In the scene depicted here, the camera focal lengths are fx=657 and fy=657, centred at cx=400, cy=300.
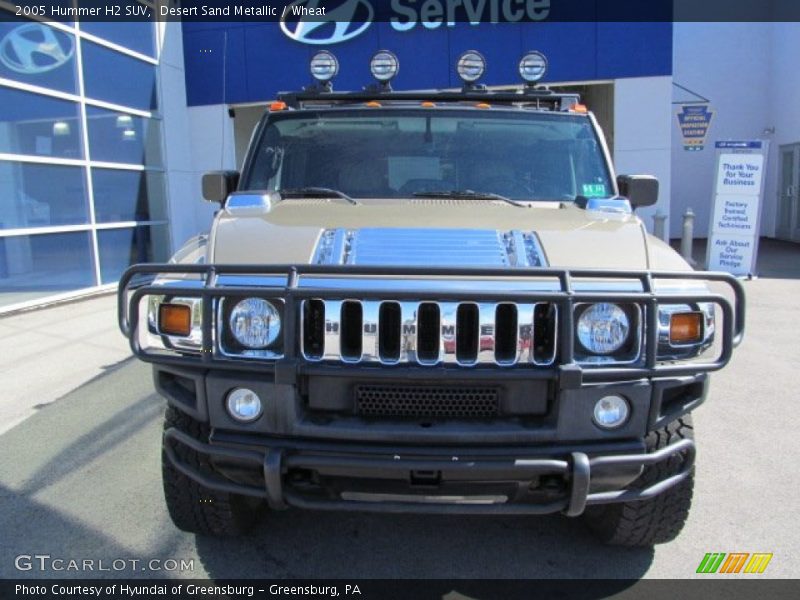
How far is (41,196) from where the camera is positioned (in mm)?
8977

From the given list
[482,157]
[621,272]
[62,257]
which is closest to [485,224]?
[621,272]

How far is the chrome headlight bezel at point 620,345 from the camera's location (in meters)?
2.35

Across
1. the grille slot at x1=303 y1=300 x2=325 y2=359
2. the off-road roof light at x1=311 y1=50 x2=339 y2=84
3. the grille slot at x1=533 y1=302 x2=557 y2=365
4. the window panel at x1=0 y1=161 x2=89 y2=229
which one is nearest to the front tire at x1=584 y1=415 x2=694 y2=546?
the grille slot at x1=533 y1=302 x2=557 y2=365

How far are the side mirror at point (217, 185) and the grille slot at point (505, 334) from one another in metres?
2.12

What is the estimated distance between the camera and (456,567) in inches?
113

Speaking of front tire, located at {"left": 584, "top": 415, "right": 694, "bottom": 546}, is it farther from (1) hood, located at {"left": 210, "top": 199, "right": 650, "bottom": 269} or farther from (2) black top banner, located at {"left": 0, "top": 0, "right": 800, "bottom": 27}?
(2) black top banner, located at {"left": 0, "top": 0, "right": 800, "bottom": 27}

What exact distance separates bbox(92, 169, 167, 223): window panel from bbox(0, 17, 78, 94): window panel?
140 cm

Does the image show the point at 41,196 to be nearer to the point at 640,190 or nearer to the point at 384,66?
the point at 384,66

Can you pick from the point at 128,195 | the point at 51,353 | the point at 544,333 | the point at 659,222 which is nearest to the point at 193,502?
the point at 544,333

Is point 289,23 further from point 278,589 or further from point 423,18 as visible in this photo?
point 278,589

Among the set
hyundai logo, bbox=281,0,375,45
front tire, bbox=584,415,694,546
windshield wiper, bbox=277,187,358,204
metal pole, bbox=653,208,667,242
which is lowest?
front tire, bbox=584,415,694,546

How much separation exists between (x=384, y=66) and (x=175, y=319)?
2572 millimetres

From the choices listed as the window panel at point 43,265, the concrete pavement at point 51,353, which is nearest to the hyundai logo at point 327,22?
the window panel at point 43,265

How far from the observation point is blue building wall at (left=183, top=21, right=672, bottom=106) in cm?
1159
